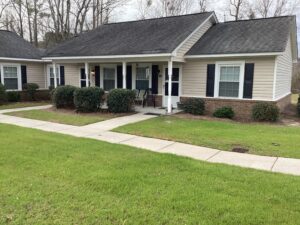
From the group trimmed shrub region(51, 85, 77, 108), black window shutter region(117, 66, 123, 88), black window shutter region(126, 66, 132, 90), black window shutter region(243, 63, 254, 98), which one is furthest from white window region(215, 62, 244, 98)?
trimmed shrub region(51, 85, 77, 108)

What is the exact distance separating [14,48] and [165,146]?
15504 mm

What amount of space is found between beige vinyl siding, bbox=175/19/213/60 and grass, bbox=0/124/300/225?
752cm

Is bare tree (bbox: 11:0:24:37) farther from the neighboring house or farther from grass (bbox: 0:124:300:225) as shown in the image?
grass (bbox: 0:124:300:225)

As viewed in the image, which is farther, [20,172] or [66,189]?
[20,172]

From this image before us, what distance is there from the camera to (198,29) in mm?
14094

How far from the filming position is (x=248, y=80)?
12.0 m

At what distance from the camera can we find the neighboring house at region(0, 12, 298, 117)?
11.9m

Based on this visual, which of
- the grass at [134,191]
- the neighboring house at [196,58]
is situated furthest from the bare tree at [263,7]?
the grass at [134,191]

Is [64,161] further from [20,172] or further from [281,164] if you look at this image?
[281,164]

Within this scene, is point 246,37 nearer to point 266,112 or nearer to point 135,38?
point 266,112

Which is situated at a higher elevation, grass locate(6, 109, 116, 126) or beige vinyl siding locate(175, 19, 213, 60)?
beige vinyl siding locate(175, 19, 213, 60)

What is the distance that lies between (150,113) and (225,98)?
334 cm

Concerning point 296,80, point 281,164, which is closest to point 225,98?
point 281,164

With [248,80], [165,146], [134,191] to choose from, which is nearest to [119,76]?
[248,80]
